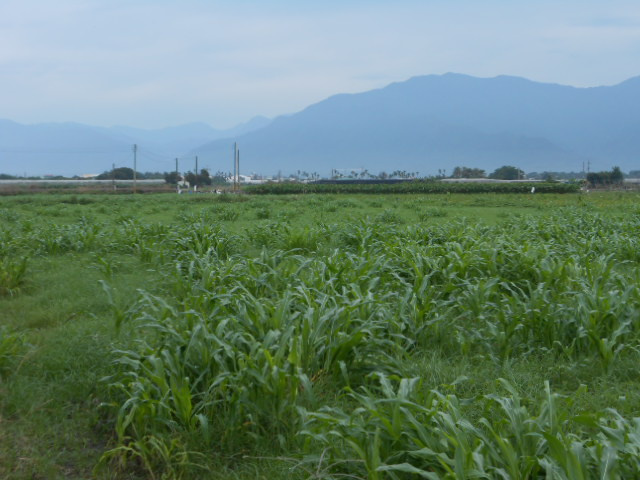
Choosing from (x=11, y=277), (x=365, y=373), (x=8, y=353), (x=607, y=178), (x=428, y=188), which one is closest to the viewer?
(x=365, y=373)

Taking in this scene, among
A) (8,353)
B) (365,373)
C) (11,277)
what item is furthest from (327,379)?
(11,277)

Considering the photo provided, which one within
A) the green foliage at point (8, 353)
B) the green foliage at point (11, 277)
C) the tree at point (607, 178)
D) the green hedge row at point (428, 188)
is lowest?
the green foliage at point (8, 353)

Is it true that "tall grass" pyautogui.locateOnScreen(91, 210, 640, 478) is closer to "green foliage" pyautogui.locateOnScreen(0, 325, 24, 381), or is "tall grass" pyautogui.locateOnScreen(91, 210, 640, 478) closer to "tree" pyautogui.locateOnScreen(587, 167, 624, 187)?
"green foliage" pyautogui.locateOnScreen(0, 325, 24, 381)

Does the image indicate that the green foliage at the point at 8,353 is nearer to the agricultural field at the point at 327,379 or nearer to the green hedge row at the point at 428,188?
the agricultural field at the point at 327,379

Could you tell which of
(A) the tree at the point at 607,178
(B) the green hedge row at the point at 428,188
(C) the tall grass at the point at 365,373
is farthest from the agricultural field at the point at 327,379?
(A) the tree at the point at 607,178

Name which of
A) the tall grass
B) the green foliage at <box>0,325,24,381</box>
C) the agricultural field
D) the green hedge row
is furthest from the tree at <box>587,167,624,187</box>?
the green foliage at <box>0,325,24,381</box>

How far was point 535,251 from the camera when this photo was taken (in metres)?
6.88

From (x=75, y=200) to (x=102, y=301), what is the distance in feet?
74.7

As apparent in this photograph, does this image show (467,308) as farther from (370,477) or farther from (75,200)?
(75,200)

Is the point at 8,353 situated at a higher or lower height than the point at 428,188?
lower

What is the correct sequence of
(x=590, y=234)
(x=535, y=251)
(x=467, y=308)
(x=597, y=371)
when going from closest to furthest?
1. (x=597, y=371)
2. (x=467, y=308)
3. (x=535, y=251)
4. (x=590, y=234)

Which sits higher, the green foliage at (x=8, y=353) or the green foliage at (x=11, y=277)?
the green foliage at (x=11, y=277)

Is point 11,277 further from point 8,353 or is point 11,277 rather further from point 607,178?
point 607,178

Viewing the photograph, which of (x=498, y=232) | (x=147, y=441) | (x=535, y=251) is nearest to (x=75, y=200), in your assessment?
(x=498, y=232)
